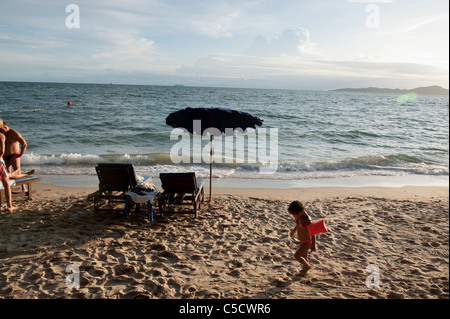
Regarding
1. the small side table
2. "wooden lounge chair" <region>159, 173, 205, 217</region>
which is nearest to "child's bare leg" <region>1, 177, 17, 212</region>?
the small side table

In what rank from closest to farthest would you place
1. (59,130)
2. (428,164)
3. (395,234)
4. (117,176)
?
(395,234), (117,176), (428,164), (59,130)

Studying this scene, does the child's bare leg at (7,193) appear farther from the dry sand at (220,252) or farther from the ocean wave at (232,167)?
the ocean wave at (232,167)

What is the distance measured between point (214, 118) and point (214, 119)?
0.16 meters

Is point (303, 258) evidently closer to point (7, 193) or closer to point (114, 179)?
point (114, 179)

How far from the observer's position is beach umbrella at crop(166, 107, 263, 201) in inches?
250

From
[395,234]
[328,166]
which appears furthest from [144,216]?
[328,166]

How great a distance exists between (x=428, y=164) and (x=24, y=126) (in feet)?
78.6

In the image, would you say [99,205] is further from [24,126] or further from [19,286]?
[24,126]

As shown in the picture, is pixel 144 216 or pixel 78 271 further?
pixel 144 216

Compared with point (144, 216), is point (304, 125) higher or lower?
higher

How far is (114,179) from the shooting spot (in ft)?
20.2

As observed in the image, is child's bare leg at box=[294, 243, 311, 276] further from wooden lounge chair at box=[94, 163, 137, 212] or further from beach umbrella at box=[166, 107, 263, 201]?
wooden lounge chair at box=[94, 163, 137, 212]

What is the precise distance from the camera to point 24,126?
68.5ft

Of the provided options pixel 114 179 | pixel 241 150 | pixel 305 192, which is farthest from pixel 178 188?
pixel 241 150
